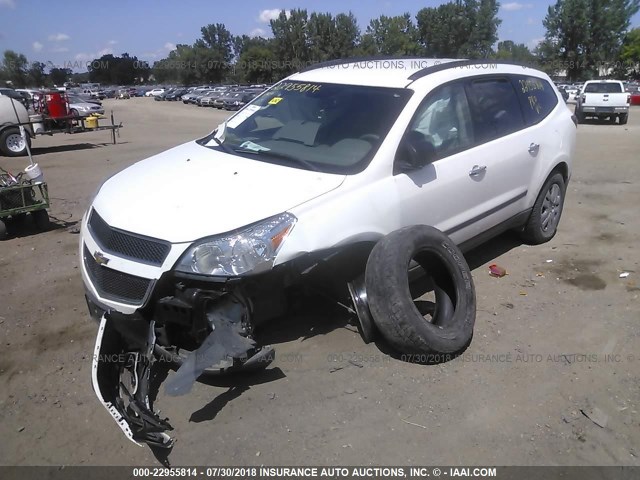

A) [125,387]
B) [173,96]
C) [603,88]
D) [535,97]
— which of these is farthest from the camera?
[173,96]

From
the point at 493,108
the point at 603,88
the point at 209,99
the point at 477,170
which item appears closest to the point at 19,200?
the point at 477,170

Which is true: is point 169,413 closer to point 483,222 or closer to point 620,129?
point 483,222

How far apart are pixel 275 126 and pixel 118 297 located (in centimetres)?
188

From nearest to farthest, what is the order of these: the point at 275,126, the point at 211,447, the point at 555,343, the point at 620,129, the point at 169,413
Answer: the point at 211,447, the point at 169,413, the point at 555,343, the point at 275,126, the point at 620,129

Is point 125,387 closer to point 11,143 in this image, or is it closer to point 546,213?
point 546,213

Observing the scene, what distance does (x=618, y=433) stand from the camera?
291 cm

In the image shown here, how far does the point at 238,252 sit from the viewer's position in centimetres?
301

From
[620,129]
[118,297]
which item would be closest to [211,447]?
[118,297]

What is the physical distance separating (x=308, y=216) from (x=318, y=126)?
1.14 meters

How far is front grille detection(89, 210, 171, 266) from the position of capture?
3.02 m

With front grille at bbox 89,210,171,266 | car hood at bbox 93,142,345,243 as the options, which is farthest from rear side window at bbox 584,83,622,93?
front grille at bbox 89,210,171,266

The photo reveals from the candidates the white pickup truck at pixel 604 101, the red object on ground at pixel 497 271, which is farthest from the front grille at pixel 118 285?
the white pickup truck at pixel 604 101

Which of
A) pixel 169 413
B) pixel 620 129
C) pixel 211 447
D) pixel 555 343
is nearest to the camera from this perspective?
pixel 211 447

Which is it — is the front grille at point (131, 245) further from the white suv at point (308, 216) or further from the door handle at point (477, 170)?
the door handle at point (477, 170)
